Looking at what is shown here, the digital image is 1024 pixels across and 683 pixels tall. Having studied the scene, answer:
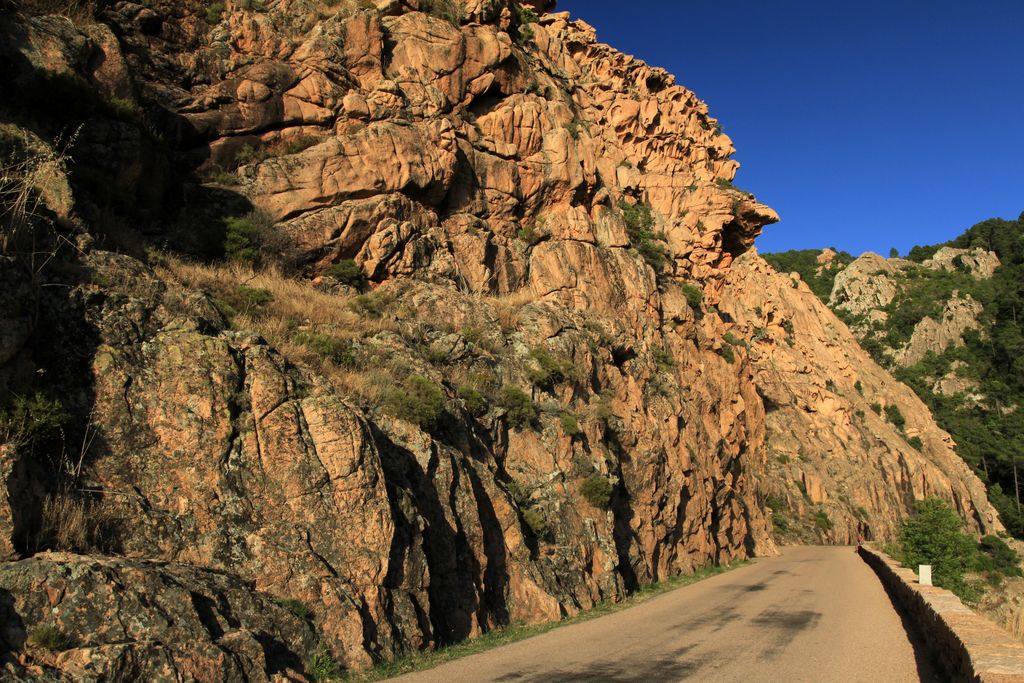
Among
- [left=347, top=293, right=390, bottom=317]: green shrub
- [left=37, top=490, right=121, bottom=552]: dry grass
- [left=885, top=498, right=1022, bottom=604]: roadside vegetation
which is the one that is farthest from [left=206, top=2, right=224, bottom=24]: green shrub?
[left=885, top=498, right=1022, bottom=604]: roadside vegetation

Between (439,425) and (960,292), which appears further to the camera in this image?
(960,292)

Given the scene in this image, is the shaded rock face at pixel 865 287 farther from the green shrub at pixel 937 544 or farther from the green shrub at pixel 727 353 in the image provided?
the green shrub at pixel 937 544

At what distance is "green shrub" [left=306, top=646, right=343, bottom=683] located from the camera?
25.5 ft

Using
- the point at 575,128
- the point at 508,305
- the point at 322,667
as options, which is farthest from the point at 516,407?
the point at 575,128

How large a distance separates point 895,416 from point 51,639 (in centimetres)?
7516

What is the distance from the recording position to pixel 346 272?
19312 millimetres

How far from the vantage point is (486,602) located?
12.2 metres

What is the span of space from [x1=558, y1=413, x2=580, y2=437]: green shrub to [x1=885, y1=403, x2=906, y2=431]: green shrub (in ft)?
199

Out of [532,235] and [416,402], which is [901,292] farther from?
[416,402]

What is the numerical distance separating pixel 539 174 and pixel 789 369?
127 ft

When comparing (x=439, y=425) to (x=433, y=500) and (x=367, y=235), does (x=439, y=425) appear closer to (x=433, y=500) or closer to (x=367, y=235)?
(x=433, y=500)

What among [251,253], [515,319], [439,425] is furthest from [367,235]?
[439,425]

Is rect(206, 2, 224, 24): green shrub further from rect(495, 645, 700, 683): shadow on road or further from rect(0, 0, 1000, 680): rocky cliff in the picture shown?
rect(495, 645, 700, 683): shadow on road

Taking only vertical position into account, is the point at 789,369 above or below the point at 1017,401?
above
